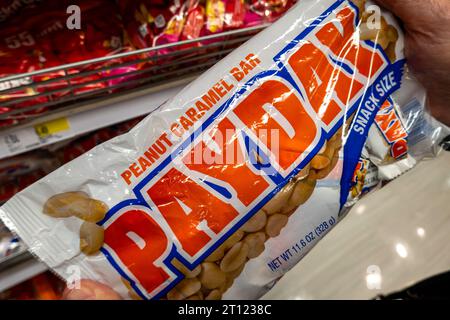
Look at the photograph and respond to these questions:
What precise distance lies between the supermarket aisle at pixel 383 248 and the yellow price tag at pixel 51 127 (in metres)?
0.75

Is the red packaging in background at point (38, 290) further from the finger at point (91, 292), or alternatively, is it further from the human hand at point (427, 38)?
the human hand at point (427, 38)

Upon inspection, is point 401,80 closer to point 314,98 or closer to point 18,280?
point 314,98

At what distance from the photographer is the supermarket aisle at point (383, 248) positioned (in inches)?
41.4

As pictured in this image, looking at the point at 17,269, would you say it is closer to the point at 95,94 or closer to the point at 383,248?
the point at 95,94

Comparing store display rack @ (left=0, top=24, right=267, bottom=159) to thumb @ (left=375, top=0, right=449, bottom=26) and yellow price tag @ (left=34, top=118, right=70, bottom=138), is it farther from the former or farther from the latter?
thumb @ (left=375, top=0, right=449, bottom=26)

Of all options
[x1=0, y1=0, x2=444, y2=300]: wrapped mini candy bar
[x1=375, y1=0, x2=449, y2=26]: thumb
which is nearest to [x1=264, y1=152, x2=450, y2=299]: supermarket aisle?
[x1=0, y1=0, x2=444, y2=300]: wrapped mini candy bar

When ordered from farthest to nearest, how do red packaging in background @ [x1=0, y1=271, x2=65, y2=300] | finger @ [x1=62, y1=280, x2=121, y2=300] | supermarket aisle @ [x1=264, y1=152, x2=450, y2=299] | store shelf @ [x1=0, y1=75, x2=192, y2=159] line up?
supermarket aisle @ [x1=264, y1=152, x2=450, y2=299], red packaging in background @ [x1=0, y1=271, x2=65, y2=300], store shelf @ [x1=0, y1=75, x2=192, y2=159], finger @ [x1=62, y1=280, x2=121, y2=300]

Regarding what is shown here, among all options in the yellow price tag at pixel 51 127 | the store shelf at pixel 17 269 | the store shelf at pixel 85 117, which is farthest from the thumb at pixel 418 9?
the store shelf at pixel 17 269

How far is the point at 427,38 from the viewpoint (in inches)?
25.5

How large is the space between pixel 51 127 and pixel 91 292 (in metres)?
0.34

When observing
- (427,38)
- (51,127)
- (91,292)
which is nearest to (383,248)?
(427,38)

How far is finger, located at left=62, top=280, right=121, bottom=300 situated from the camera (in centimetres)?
56

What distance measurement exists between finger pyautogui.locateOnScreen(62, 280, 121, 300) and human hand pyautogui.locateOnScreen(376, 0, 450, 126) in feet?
2.34

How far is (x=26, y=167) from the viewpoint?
3.12ft
